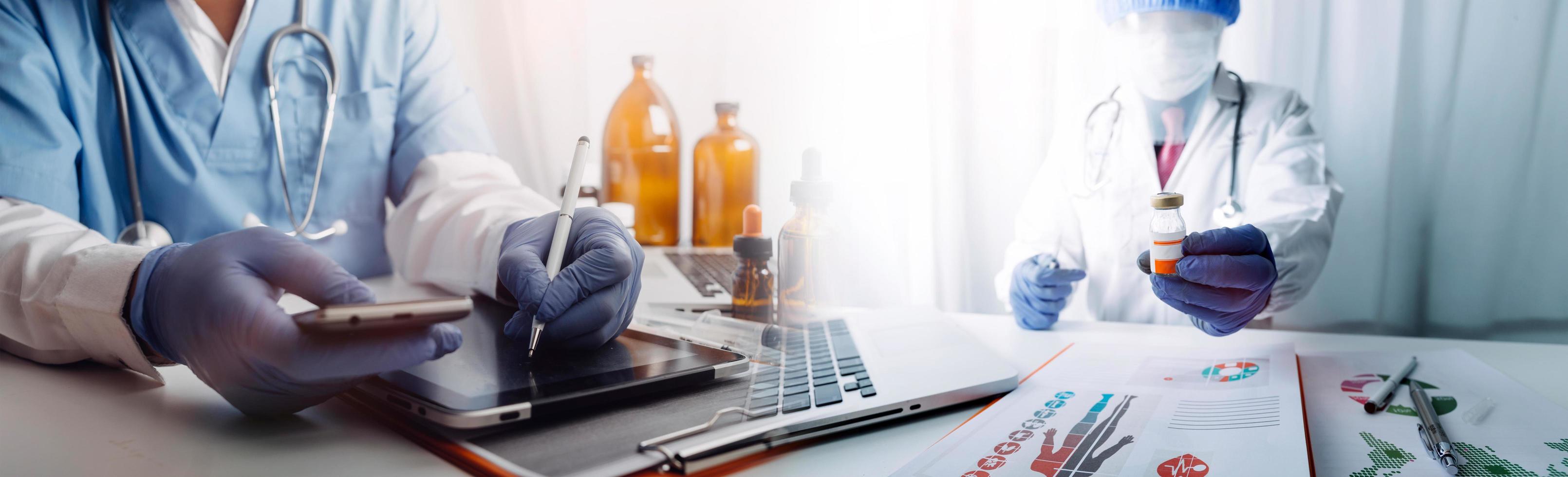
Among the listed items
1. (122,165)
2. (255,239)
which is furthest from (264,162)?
(255,239)

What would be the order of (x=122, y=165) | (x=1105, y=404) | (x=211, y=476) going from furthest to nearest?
(x=122, y=165), (x=1105, y=404), (x=211, y=476)

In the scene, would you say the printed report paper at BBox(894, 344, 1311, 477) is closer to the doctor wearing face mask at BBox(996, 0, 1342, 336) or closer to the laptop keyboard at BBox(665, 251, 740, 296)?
the doctor wearing face mask at BBox(996, 0, 1342, 336)

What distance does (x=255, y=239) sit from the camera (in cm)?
45

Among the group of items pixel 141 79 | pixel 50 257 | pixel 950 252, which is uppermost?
pixel 141 79

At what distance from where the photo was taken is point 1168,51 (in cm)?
97

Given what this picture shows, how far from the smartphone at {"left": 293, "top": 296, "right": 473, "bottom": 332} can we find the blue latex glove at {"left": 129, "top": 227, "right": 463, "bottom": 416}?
22mm

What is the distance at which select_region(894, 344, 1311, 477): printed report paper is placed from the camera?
1.29 feet

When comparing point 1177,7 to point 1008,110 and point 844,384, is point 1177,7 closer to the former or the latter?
point 1008,110

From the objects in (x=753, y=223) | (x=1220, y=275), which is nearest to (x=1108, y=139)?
(x=1220, y=275)

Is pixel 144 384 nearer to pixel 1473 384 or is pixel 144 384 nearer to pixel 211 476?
pixel 211 476

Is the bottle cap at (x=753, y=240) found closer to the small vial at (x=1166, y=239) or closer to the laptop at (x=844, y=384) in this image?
the laptop at (x=844, y=384)

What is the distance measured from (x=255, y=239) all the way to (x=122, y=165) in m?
0.51

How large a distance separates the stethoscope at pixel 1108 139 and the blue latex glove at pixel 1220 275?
32cm

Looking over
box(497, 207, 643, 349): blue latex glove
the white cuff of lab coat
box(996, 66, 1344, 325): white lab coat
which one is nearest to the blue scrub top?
the white cuff of lab coat
